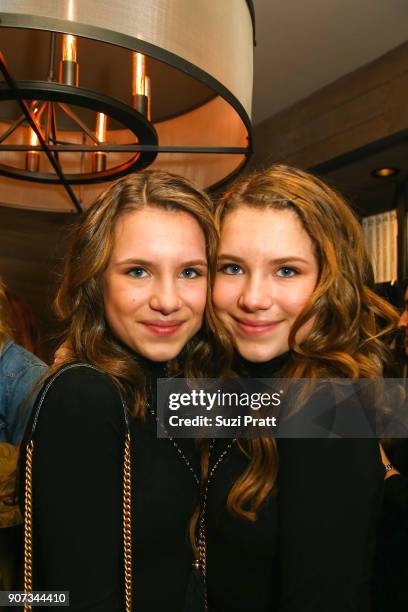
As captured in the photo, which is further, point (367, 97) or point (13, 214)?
point (13, 214)

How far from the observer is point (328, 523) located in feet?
2.74

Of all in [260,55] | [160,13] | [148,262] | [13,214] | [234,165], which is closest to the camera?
[160,13]

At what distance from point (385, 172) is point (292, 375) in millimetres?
2221

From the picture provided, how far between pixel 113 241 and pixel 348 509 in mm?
545

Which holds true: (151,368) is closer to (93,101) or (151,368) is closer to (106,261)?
(106,261)

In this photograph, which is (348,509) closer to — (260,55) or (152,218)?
(152,218)

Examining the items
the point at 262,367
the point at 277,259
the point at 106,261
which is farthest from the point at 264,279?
the point at 106,261

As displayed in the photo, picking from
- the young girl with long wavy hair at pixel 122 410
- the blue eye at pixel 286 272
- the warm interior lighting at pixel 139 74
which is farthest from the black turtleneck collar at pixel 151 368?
the warm interior lighting at pixel 139 74

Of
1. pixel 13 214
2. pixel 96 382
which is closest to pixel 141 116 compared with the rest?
pixel 96 382

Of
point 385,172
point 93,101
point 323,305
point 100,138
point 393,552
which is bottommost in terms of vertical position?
point 393,552

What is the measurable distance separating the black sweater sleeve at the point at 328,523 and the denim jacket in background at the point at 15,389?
0.74 metres

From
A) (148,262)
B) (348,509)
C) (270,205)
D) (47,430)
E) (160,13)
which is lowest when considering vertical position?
(348,509)

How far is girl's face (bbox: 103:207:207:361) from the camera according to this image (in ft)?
3.07

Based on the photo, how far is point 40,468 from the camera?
2.69 feet
